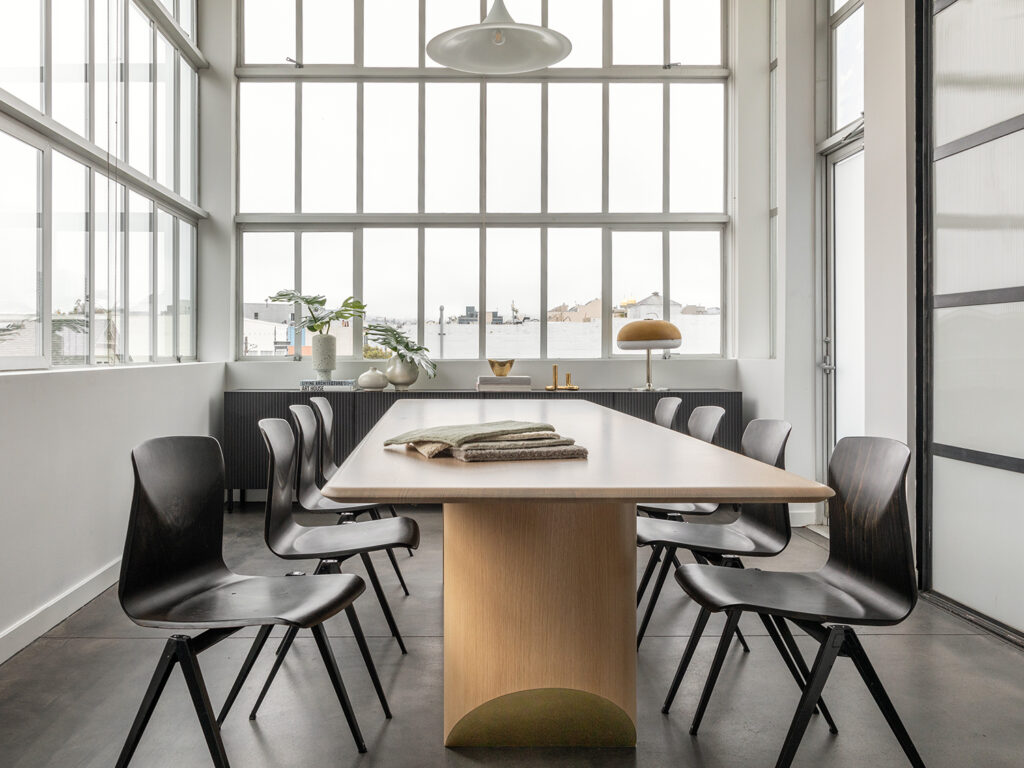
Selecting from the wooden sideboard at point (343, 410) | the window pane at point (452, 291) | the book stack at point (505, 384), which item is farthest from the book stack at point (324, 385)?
the book stack at point (505, 384)

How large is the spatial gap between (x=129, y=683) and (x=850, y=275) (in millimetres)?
4889

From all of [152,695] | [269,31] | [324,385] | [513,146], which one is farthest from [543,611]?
[269,31]

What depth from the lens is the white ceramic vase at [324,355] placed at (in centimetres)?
636

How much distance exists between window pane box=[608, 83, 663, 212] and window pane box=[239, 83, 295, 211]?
113 inches

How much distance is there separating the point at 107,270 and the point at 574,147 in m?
4.02

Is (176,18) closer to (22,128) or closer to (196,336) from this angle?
(196,336)

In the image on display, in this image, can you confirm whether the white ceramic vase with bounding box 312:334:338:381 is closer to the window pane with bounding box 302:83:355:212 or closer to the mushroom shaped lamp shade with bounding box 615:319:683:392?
the window pane with bounding box 302:83:355:212

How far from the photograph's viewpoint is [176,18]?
5.84 meters

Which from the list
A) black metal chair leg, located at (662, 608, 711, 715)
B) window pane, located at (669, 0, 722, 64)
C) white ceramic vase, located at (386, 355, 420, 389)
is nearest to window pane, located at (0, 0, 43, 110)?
white ceramic vase, located at (386, 355, 420, 389)

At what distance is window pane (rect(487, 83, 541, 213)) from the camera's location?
22.3 feet

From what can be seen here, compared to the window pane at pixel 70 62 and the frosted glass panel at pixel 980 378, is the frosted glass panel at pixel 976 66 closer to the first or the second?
the frosted glass panel at pixel 980 378


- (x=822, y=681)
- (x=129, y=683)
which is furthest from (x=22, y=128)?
(x=822, y=681)

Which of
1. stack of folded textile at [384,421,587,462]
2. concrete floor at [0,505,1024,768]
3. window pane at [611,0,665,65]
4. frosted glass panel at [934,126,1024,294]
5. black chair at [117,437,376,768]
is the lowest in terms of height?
concrete floor at [0,505,1024,768]

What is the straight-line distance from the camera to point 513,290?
22.4 ft
